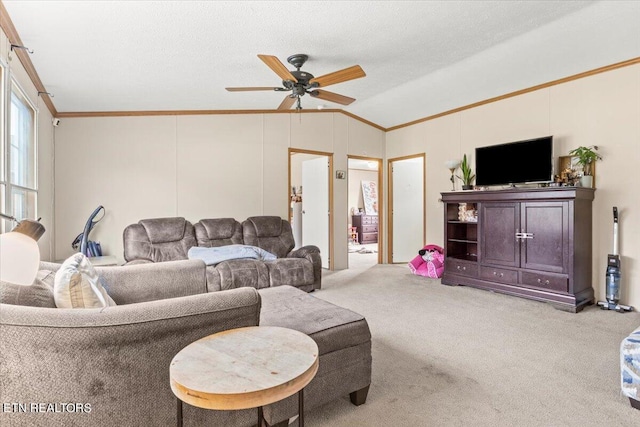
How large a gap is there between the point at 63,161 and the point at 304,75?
358 cm

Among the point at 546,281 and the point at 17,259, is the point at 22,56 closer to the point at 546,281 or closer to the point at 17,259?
the point at 17,259

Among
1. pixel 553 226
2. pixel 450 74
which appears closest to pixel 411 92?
pixel 450 74

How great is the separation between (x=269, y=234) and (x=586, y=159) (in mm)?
3909

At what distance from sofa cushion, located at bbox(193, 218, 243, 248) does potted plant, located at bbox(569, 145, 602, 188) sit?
13.7 ft

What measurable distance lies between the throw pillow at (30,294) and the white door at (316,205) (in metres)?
4.65

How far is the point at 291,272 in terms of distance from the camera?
413 cm

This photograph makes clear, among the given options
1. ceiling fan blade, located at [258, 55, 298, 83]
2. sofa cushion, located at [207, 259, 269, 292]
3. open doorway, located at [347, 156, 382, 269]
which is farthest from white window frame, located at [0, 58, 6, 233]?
open doorway, located at [347, 156, 382, 269]

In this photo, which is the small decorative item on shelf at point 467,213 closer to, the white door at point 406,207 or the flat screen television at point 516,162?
the flat screen television at point 516,162

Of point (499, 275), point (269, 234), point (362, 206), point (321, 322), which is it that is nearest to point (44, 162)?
point (269, 234)

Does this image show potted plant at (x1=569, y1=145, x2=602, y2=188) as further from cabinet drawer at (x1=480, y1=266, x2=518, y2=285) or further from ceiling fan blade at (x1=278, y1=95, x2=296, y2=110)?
ceiling fan blade at (x1=278, y1=95, x2=296, y2=110)

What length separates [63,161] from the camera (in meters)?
4.55

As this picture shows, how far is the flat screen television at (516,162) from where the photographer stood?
12.9 ft

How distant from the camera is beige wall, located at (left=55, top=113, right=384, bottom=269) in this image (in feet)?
15.1

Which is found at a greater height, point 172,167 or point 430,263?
point 172,167
